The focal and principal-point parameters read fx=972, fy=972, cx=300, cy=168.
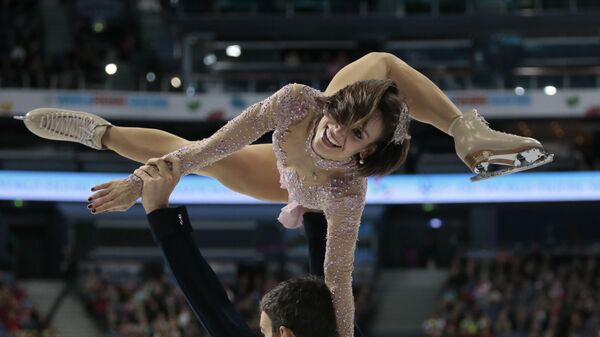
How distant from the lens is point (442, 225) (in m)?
18.6

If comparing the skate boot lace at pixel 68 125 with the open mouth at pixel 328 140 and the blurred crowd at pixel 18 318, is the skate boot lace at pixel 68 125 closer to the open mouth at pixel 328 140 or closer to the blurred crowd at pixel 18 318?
the open mouth at pixel 328 140

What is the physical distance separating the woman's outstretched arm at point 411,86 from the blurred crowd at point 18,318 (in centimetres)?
1118

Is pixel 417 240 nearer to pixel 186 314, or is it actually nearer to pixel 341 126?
pixel 186 314

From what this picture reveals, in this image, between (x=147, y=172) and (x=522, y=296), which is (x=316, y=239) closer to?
(x=147, y=172)

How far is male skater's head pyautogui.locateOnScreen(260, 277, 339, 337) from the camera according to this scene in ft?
7.50

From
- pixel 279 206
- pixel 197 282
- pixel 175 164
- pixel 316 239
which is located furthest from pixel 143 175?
pixel 279 206

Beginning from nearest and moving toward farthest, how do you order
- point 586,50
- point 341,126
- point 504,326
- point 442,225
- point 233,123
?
point 341,126 → point 233,123 → point 504,326 → point 586,50 → point 442,225

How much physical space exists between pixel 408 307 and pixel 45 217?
7.14 m

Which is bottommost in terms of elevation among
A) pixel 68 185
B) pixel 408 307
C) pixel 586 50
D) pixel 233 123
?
pixel 408 307

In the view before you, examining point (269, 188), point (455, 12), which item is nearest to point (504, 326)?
point (455, 12)

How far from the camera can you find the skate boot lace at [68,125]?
3287 millimetres

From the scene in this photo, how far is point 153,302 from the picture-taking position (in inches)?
574

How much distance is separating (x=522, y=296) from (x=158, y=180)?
1320cm

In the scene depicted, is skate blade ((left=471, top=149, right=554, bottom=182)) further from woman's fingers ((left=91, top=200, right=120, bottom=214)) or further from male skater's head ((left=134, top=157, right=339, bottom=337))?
woman's fingers ((left=91, top=200, right=120, bottom=214))
